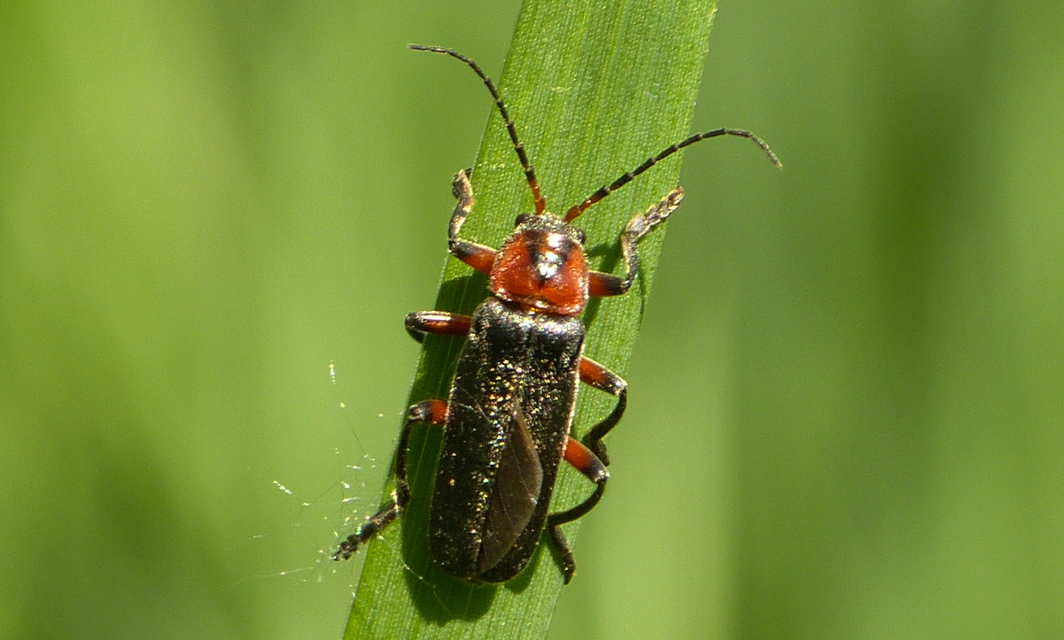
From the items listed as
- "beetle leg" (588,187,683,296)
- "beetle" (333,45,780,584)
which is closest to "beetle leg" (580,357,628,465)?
"beetle" (333,45,780,584)

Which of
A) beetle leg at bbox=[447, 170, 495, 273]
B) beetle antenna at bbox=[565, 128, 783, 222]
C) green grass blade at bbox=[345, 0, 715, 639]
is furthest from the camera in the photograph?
beetle leg at bbox=[447, 170, 495, 273]

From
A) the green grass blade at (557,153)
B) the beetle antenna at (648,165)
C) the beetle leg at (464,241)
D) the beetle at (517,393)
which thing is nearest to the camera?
the green grass blade at (557,153)

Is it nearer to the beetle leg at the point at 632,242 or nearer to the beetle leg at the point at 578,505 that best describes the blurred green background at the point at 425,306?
the beetle leg at the point at 578,505

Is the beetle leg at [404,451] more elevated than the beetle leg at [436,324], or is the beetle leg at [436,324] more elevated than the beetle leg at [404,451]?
the beetle leg at [436,324]

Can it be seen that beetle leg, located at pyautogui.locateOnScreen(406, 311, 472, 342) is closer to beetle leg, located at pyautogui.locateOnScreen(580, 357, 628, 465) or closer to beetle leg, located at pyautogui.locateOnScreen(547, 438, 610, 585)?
beetle leg, located at pyautogui.locateOnScreen(580, 357, 628, 465)

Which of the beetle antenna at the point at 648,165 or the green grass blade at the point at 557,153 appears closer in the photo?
the green grass blade at the point at 557,153

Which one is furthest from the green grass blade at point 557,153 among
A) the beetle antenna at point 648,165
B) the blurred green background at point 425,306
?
the blurred green background at point 425,306

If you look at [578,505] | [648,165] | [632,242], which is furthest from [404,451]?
[648,165]
